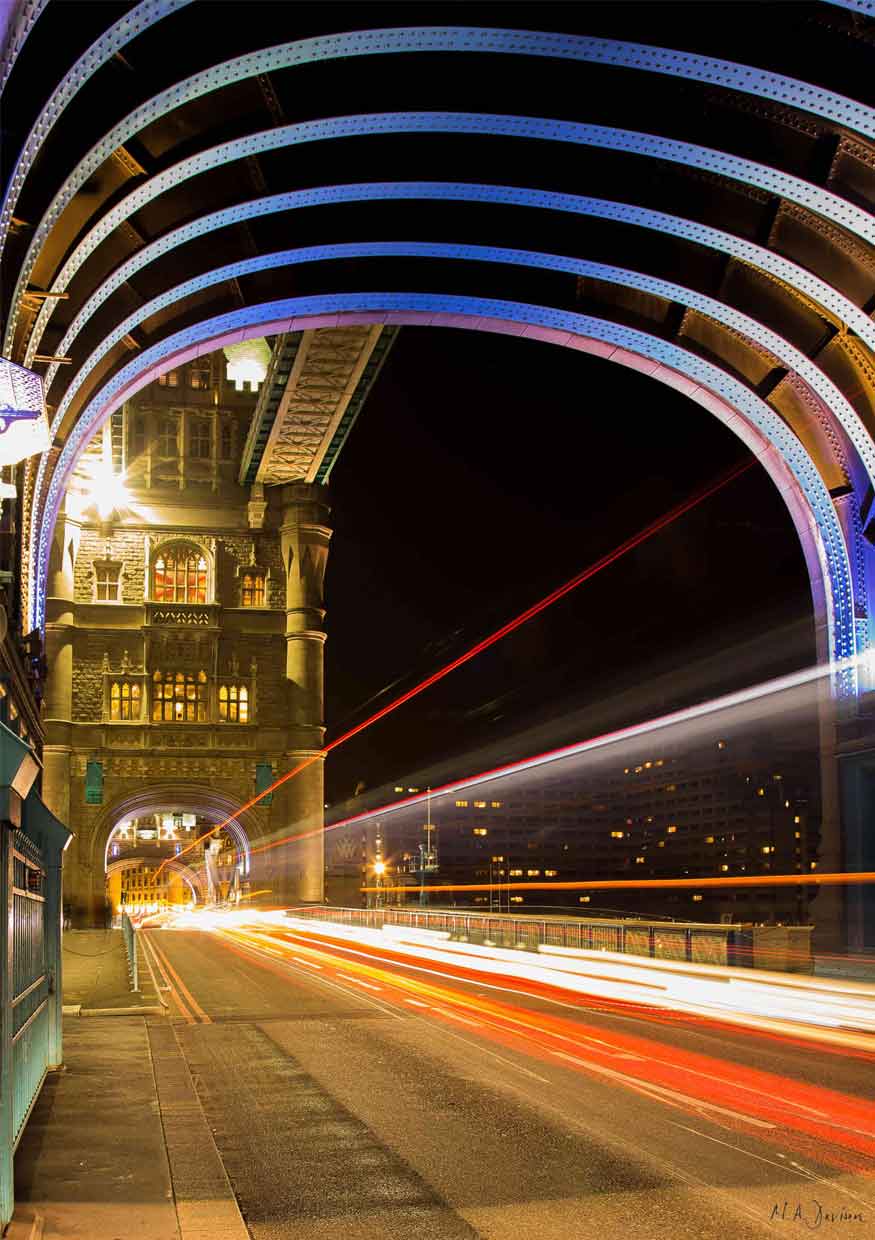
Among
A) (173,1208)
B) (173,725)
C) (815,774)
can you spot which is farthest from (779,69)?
(815,774)

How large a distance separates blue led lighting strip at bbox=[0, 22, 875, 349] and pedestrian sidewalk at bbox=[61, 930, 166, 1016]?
40.1 ft

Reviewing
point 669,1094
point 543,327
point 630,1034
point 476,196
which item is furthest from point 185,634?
point 669,1094

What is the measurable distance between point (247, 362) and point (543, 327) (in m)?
39.4

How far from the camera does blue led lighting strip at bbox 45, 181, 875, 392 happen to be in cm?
2364

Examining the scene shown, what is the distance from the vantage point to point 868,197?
21.9 metres

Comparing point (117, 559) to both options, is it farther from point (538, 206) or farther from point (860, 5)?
point (860, 5)

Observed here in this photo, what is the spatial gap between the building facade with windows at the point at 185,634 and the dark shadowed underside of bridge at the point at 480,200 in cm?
3730

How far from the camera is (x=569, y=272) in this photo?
27.9 m

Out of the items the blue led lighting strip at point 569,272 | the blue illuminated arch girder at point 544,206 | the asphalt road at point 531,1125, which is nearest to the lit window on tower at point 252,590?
the blue led lighting strip at point 569,272

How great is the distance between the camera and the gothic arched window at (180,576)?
67.1 metres

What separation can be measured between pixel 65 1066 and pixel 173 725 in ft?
171

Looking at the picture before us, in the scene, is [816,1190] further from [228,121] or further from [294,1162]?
[228,121]
